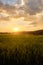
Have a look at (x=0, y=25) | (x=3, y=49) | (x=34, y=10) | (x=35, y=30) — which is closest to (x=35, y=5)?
(x=34, y=10)

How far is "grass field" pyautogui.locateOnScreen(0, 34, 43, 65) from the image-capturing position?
4.21 m

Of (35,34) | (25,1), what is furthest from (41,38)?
(25,1)

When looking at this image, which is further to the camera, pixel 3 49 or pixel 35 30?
pixel 35 30

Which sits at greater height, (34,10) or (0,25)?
(34,10)

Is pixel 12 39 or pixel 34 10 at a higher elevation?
pixel 34 10

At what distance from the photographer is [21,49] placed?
4.47m

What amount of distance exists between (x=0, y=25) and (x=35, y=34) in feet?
3.05

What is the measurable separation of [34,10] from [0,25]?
3.12 ft

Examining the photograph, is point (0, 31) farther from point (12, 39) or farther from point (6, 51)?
point (6, 51)

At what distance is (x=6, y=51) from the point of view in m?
4.41

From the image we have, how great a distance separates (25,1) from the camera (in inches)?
198

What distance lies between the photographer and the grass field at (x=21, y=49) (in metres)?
4.21

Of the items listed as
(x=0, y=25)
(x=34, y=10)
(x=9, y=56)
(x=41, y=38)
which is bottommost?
(x=9, y=56)

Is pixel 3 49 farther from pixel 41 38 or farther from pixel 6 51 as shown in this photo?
pixel 41 38
